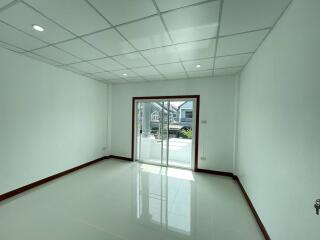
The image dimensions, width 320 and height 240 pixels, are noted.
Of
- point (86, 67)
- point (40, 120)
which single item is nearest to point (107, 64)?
point (86, 67)

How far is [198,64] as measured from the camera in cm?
318

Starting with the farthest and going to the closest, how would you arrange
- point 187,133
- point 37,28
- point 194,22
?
point 187,133 < point 37,28 < point 194,22

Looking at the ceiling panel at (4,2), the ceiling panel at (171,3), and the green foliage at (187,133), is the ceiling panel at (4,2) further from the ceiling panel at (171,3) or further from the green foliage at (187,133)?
the green foliage at (187,133)

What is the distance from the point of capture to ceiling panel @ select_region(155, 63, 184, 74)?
326cm

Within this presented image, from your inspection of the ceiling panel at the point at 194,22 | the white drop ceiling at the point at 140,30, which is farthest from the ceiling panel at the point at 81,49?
the ceiling panel at the point at 194,22

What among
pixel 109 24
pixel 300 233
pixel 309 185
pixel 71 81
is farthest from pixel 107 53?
pixel 300 233

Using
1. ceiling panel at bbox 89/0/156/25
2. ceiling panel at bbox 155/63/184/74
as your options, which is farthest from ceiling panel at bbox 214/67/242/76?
ceiling panel at bbox 89/0/156/25

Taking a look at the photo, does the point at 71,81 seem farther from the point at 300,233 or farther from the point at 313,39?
the point at 300,233

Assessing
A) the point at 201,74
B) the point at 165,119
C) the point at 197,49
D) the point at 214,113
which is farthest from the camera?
the point at 165,119

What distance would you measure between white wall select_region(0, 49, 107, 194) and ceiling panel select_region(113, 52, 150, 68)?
178cm

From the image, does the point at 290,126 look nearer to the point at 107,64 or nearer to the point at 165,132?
the point at 107,64

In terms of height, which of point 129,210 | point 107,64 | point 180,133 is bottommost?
point 129,210

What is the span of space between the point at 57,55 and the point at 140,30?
76.2 inches

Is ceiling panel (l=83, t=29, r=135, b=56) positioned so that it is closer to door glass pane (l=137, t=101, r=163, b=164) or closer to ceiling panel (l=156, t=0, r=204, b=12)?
ceiling panel (l=156, t=0, r=204, b=12)
